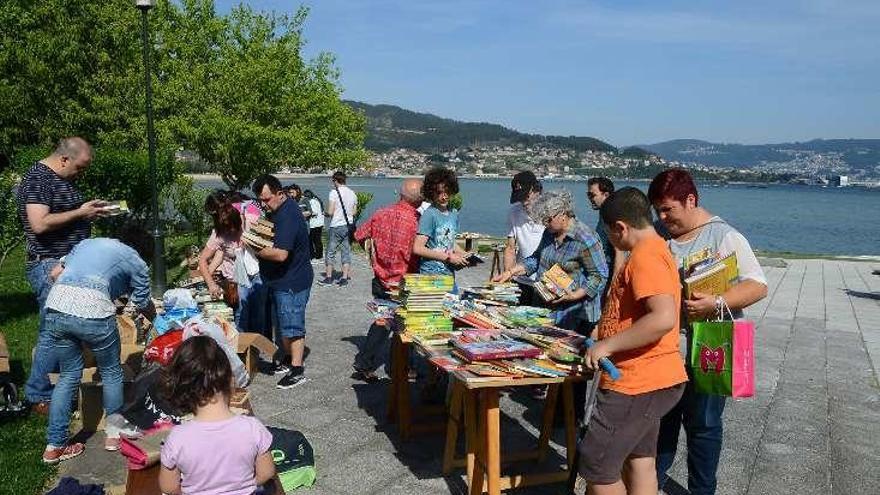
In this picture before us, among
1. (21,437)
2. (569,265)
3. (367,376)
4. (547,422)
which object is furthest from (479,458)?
(21,437)

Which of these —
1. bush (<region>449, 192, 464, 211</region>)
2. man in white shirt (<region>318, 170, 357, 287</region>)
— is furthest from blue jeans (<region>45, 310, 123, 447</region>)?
man in white shirt (<region>318, 170, 357, 287</region>)

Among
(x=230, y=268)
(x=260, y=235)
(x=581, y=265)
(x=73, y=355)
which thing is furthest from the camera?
(x=230, y=268)

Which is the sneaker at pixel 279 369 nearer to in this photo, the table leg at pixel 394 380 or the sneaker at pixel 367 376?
the sneaker at pixel 367 376

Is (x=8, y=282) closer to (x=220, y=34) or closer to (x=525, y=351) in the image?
(x=525, y=351)

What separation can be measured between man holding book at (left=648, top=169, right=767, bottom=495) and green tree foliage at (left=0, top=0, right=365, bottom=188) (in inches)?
714

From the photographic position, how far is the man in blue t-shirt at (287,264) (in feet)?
18.8

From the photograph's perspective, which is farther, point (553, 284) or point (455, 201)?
point (455, 201)

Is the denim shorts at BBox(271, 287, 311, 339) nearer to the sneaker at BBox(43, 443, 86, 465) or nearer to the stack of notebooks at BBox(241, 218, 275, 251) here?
the stack of notebooks at BBox(241, 218, 275, 251)

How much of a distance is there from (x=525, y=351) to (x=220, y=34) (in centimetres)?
2557

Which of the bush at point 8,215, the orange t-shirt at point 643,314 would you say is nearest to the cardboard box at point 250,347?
the orange t-shirt at point 643,314

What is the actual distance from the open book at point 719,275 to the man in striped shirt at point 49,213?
405 cm

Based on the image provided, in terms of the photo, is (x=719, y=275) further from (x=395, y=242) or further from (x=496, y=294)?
(x=395, y=242)

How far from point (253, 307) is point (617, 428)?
4.53 m

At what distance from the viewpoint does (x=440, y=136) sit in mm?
175250
